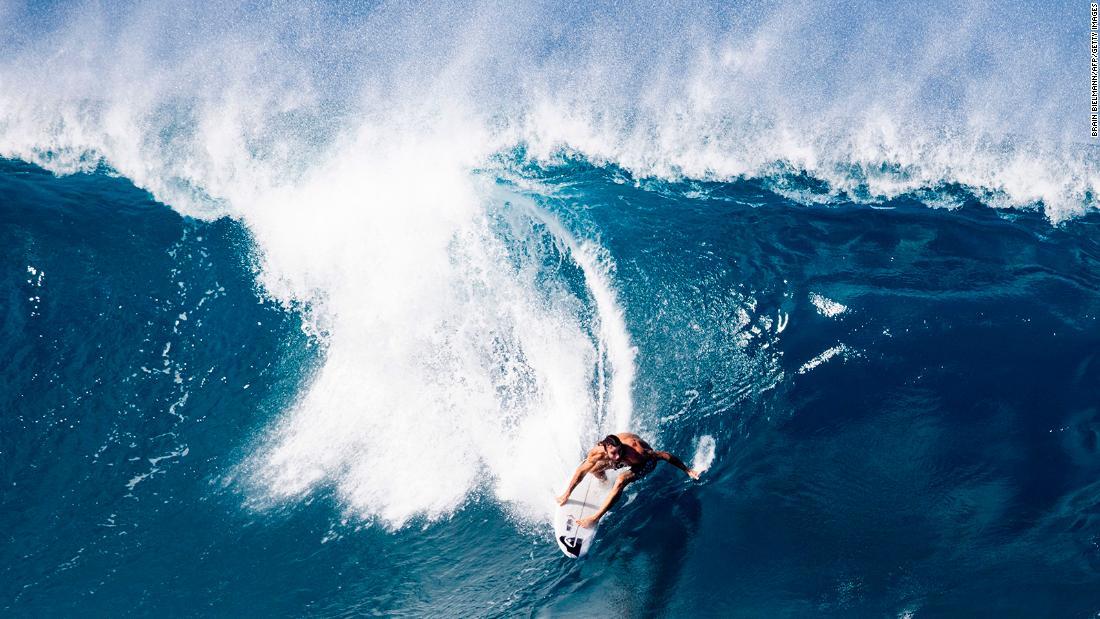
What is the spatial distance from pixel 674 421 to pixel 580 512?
2155 mm

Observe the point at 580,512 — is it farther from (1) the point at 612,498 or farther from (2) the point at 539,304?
(2) the point at 539,304

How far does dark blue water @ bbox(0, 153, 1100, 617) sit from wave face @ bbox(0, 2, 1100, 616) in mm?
53

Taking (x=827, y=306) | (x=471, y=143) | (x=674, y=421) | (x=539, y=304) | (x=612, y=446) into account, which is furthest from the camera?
(x=471, y=143)

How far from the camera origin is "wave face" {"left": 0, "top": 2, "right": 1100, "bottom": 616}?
400 inches

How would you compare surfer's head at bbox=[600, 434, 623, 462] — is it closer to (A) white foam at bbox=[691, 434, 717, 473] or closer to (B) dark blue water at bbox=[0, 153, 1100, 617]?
(B) dark blue water at bbox=[0, 153, 1100, 617]

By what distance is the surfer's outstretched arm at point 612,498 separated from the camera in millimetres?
9516

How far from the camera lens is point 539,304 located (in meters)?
12.3

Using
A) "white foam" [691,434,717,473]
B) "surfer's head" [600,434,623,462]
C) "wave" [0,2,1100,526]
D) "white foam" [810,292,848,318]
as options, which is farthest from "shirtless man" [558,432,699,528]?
"white foam" [810,292,848,318]

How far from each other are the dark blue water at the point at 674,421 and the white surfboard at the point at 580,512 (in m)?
0.46

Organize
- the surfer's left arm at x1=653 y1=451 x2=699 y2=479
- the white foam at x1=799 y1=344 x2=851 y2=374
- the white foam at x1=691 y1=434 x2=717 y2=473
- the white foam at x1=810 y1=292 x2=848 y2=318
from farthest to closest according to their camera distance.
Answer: the white foam at x1=810 y1=292 x2=848 y2=318
the white foam at x1=799 y1=344 x2=851 y2=374
the white foam at x1=691 y1=434 x2=717 y2=473
the surfer's left arm at x1=653 y1=451 x2=699 y2=479

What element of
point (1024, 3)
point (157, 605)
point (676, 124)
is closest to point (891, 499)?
point (676, 124)

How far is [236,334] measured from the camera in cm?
1264

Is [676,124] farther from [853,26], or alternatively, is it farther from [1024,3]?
[1024,3]

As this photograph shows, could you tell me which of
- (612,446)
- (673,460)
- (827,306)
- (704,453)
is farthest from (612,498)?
(827,306)
